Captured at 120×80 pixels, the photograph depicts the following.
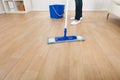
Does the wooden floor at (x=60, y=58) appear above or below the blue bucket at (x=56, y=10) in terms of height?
below

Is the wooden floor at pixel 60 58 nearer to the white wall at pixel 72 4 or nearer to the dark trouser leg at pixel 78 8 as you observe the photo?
the dark trouser leg at pixel 78 8

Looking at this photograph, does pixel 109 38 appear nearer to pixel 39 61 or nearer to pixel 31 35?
pixel 39 61

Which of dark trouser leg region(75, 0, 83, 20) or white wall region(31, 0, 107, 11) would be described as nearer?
dark trouser leg region(75, 0, 83, 20)

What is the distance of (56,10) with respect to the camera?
242 centimetres

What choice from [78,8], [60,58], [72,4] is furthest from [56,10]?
[60,58]

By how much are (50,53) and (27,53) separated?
0.80 feet

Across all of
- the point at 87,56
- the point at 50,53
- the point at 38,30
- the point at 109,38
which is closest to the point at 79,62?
the point at 87,56

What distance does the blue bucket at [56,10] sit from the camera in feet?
7.82

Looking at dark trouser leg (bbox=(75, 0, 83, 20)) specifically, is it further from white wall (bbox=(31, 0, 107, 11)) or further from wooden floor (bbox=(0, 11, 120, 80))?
white wall (bbox=(31, 0, 107, 11))

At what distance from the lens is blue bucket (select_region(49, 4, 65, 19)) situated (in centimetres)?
238

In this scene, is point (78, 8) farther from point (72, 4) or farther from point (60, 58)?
point (72, 4)

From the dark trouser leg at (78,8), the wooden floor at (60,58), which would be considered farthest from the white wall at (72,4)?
the wooden floor at (60,58)

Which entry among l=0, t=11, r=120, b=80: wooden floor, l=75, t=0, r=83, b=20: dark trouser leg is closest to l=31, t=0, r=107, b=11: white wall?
l=75, t=0, r=83, b=20: dark trouser leg

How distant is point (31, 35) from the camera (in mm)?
1610
